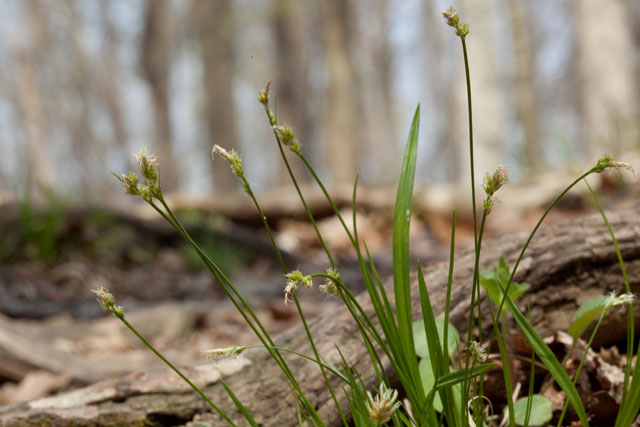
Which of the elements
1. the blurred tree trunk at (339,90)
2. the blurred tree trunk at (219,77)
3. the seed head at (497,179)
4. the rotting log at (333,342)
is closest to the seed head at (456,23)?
the seed head at (497,179)

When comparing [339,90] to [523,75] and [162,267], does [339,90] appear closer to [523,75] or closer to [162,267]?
[523,75]

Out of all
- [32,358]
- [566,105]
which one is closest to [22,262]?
[32,358]

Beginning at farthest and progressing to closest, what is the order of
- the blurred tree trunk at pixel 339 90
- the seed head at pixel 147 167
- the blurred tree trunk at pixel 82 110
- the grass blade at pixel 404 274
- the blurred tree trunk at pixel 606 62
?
the blurred tree trunk at pixel 82 110
the blurred tree trunk at pixel 339 90
the blurred tree trunk at pixel 606 62
the grass blade at pixel 404 274
the seed head at pixel 147 167

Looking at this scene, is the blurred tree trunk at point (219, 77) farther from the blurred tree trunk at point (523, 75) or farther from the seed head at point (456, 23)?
the seed head at point (456, 23)

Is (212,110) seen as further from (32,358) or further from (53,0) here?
(53,0)

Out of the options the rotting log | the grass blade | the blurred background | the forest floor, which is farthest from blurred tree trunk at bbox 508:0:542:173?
the grass blade

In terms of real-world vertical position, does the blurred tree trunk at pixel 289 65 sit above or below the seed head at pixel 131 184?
above

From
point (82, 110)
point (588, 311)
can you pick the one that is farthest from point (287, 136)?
point (82, 110)
